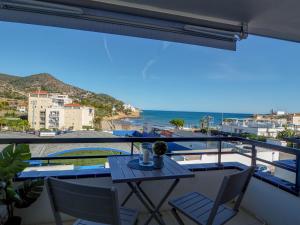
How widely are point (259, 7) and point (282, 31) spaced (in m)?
0.87

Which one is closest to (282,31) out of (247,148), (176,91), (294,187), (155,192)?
(247,148)

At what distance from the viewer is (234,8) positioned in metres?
2.27

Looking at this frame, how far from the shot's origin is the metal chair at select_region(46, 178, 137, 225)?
44.0 inches

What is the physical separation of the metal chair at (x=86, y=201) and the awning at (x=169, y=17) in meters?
1.54

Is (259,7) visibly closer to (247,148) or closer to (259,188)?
(247,148)

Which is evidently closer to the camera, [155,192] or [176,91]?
[155,192]

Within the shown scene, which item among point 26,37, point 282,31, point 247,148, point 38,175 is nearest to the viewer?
point 38,175

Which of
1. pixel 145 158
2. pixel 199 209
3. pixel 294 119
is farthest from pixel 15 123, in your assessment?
pixel 294 119

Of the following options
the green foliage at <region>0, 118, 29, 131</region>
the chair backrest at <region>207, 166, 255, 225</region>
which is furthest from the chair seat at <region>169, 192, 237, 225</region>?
the green foliage at <region>0, 118, 29, 131</region>

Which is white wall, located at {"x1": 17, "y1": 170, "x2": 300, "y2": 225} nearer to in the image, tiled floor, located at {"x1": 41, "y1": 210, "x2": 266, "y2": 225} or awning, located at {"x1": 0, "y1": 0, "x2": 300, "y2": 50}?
tiled floor, located at {"x1": 41, "y1": 210, "x2": 266, "y2": 225}

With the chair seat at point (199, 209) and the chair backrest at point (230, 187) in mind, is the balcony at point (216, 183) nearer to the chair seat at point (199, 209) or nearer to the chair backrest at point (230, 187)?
the chair seat at point (199, 209)

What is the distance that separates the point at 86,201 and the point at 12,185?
3.43ft

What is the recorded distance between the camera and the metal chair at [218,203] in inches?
55.4

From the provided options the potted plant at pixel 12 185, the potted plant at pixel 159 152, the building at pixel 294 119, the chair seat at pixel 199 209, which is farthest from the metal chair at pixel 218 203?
the building at pixel 294 119
